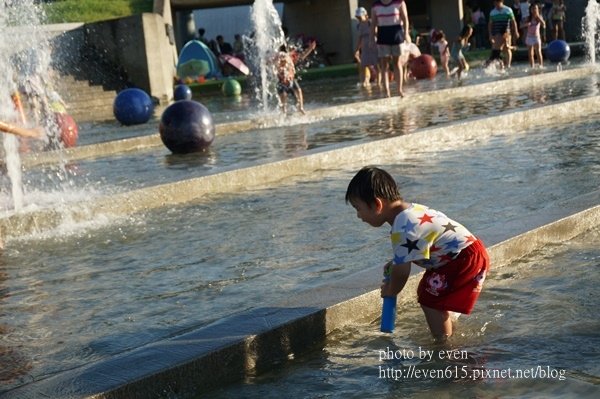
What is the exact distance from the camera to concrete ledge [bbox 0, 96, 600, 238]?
8172 mm

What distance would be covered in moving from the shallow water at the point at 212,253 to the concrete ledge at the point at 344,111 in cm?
433

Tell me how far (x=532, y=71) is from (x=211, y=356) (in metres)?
20.5

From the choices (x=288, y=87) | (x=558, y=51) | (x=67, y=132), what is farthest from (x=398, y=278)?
(x=558, y=51)

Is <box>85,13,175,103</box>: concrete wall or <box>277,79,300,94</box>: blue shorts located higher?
<box>85,13,175,103</box>: concrete wall

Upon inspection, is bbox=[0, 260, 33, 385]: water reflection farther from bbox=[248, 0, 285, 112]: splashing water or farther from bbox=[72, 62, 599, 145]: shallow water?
bbox=[248, 0, 285, 112]: splashing water

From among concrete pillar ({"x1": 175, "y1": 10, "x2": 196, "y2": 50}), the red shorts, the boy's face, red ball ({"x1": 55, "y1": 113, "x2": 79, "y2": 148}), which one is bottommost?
the red shorts

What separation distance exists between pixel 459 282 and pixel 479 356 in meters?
0.38

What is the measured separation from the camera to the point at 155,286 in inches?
235

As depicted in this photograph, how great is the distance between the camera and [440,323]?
4.54 m

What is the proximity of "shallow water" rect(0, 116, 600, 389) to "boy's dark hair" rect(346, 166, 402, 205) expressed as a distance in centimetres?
107

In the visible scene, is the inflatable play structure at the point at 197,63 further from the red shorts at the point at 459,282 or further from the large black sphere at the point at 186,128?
the red shorts at the point at 459,282

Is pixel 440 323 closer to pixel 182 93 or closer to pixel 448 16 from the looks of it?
pixel 182 93

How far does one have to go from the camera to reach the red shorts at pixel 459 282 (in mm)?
4531

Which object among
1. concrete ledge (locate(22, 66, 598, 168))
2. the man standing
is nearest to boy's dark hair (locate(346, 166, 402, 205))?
concrete ledge (locate(22, 66, 598, 168))
